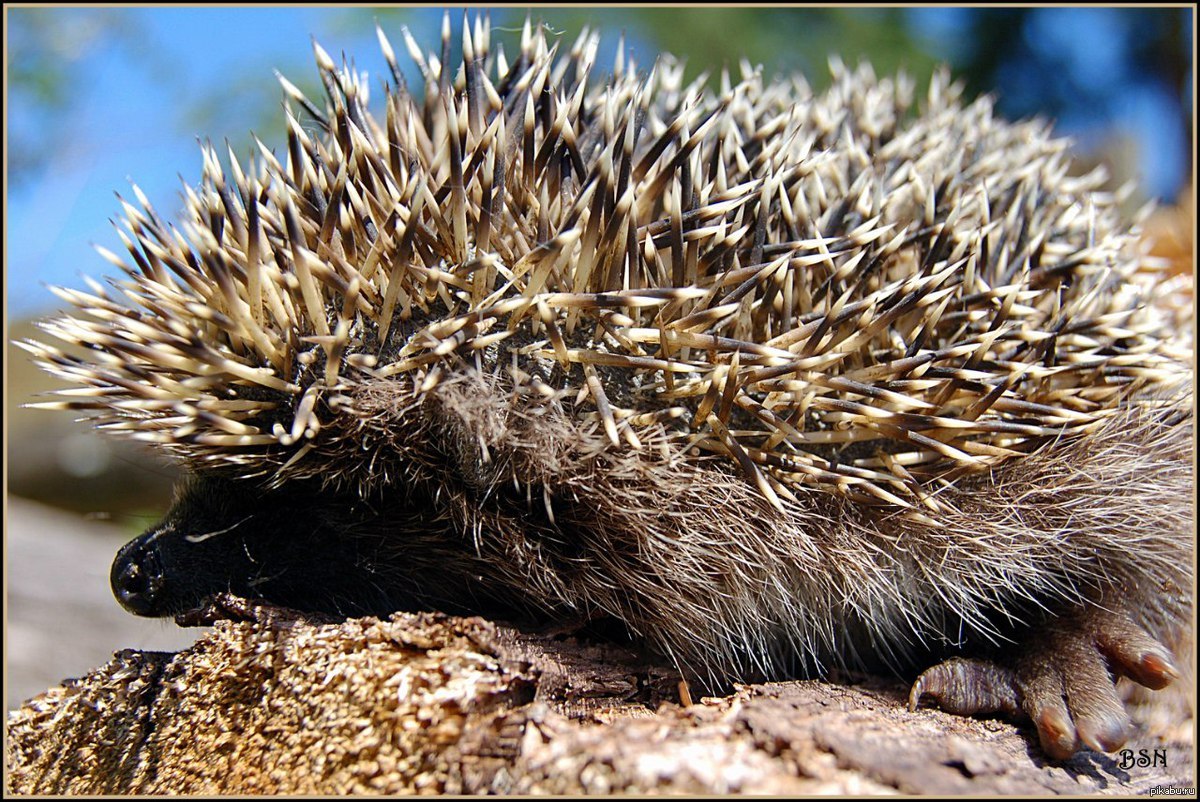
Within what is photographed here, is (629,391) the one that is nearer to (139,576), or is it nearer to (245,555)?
(245,555)

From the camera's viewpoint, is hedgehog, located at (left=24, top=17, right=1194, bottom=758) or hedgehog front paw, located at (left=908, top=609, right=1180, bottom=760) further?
hedgehog front paw, located at (left=908, top=609, right=1180, bottom=760)

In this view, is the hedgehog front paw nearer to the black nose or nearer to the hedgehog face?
the hedgehog face

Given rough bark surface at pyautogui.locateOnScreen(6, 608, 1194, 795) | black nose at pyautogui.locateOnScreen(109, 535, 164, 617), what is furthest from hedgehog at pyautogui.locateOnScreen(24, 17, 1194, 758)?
rough bark surface at pyautogui.locateOnScreen(6, 608, 1194, 795)

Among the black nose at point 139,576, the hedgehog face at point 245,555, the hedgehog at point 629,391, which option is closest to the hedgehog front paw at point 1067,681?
the hedgehog at point 629,391

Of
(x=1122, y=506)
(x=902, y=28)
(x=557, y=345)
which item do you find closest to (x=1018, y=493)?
(x=1122, y=506)

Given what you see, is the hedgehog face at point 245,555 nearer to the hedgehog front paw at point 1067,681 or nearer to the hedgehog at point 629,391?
the hedgehog at point 629,391

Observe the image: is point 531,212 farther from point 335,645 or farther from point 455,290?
point 335,645

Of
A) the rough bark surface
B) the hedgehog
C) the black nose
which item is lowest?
the rough bark surface
